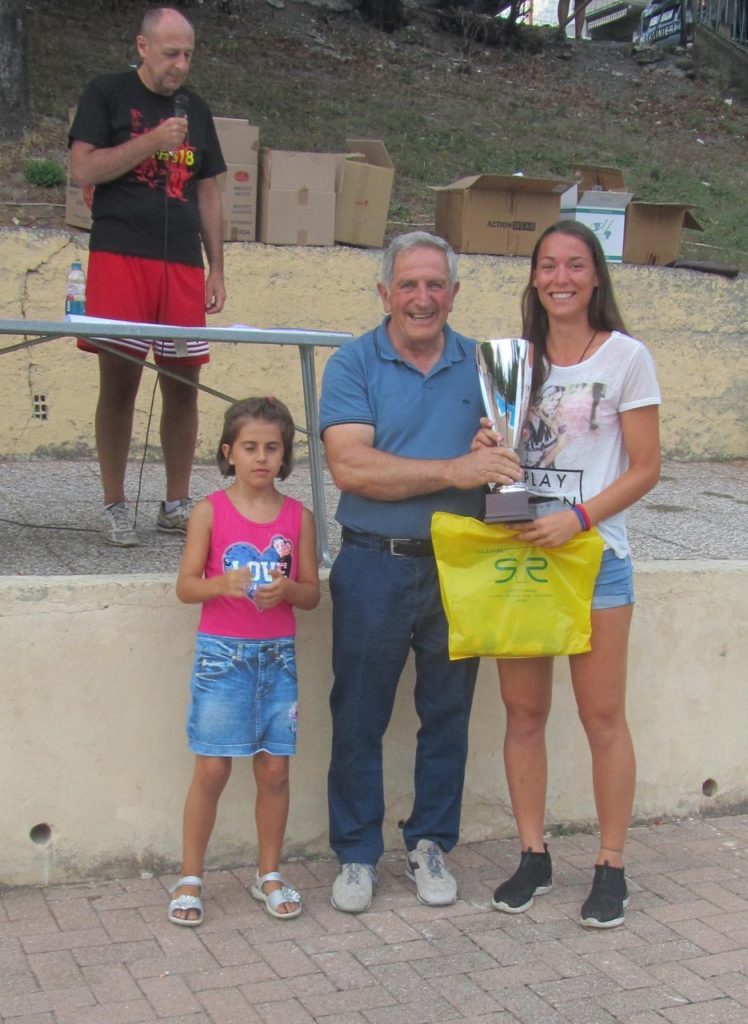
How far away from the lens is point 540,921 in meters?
3.56

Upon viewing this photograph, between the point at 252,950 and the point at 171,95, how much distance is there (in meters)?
2.81

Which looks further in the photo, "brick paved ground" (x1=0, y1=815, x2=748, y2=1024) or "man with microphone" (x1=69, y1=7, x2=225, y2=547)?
"man with microphone" (x1=69, y1=7, x2=225, y2=547)

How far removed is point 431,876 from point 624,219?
4.59m

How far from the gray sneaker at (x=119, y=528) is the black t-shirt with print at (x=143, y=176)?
0.91m

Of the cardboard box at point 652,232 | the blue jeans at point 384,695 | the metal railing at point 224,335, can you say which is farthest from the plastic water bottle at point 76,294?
the cardboard box at point 652,232

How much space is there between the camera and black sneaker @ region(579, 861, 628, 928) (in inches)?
138

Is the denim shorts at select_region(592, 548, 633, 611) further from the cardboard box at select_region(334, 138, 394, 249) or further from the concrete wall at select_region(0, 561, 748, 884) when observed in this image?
the cardboard box at select_region(334, 138, 394, 249)

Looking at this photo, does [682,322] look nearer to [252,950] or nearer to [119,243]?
[119,243]

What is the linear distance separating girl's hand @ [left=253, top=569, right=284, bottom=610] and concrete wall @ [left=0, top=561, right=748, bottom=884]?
0.54 metres

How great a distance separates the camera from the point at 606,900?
351cm

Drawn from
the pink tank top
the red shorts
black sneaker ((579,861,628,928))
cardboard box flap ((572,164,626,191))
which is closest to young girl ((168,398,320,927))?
the pink tank top

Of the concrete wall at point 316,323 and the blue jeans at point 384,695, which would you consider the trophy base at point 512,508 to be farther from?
the concrete wall at point 316,323

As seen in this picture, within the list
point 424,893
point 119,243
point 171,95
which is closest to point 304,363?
point 119,243

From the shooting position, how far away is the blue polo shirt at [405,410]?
10.9 feet
